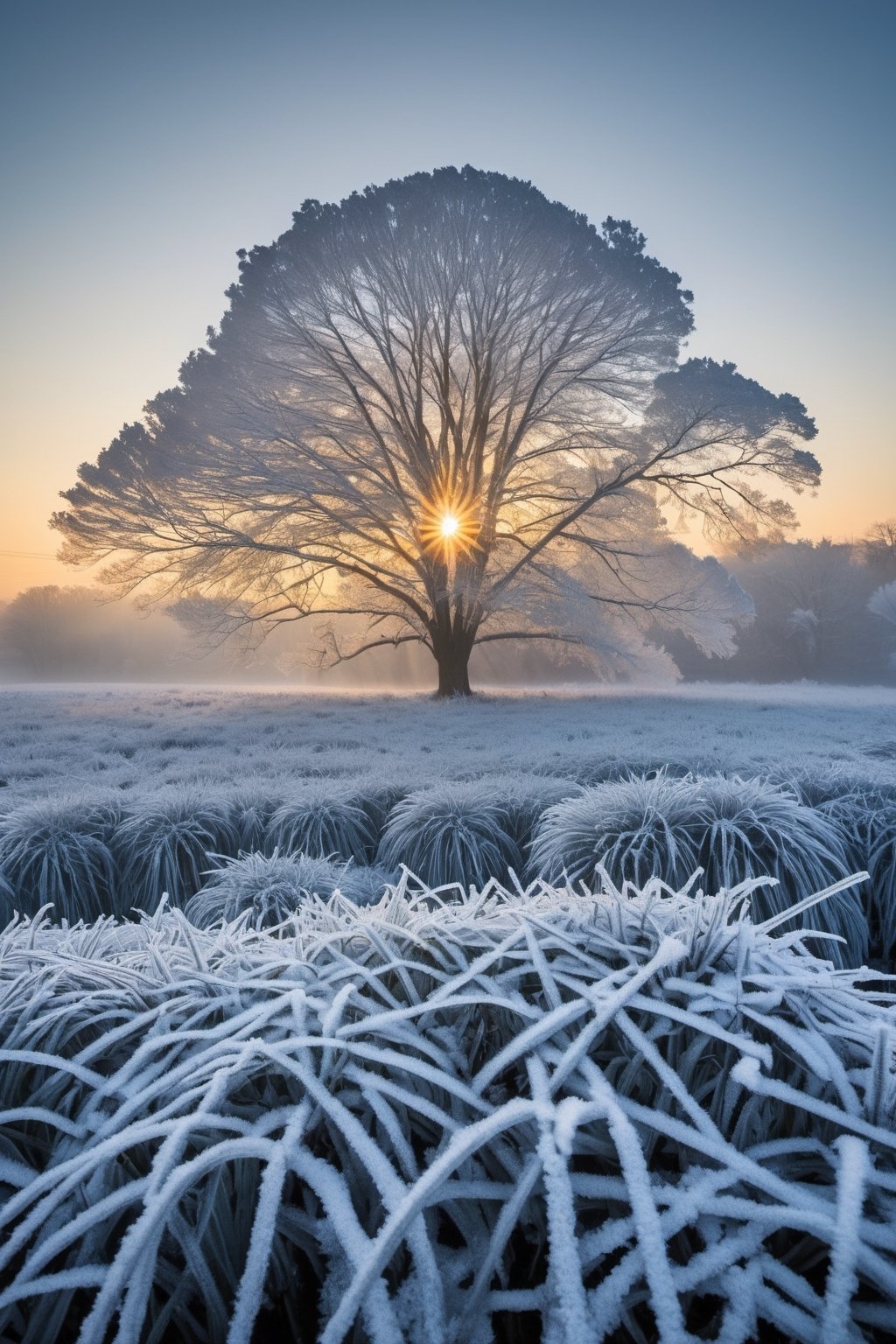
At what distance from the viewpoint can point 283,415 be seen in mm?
9383

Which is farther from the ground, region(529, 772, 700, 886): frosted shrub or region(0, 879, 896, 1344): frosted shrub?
region(0, 879, 896, 1344): frosted shrub

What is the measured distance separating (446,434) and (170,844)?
343 inches

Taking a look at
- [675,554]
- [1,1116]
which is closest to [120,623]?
[675,554]

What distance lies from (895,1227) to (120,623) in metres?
32.2

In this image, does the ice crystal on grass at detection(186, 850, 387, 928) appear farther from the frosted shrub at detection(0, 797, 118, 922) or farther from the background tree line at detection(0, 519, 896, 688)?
the background tree line at detection(0, 519, 896, 688)

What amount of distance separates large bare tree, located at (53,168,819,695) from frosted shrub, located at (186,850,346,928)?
7000mm

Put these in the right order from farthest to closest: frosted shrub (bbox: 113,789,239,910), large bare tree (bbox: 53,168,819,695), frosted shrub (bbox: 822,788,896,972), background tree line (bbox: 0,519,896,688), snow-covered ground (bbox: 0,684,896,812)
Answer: background tree line (bbox: 0,519,896,688)
large bare tree (bbox: 53,168,819,695)
snow-covered ground (bbox: 0,684,896,812)
frosted shrub (bbox: 113,789,239,910)
frosted shrub (bbox: 822,788,896,972)

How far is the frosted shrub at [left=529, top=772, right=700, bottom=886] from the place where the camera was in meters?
2.04

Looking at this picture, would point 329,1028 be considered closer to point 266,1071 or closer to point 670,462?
point 266,1071

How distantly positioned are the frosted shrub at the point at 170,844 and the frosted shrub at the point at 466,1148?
2125 mm

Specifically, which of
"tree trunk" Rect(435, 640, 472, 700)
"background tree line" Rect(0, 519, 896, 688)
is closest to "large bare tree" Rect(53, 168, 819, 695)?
"tree trunk" Rect(435, 640, 472, 700)

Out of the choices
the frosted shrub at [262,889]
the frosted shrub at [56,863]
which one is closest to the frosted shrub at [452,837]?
the frosted shrub at [262,889]

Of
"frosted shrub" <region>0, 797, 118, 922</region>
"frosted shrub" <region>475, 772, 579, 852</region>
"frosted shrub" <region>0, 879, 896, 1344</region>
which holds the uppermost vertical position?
Result: "frosted shrub" <region>0, 879, 896, 1344</region>

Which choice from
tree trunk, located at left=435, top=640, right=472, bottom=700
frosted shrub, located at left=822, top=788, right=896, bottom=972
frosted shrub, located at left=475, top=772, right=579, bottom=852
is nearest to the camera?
frosted shrub, located at left=822, top=788, right=896, bottom=972
